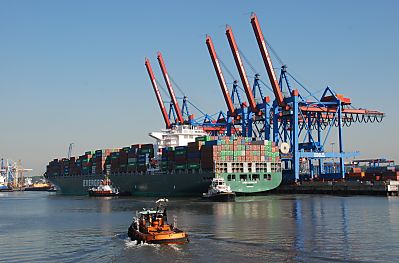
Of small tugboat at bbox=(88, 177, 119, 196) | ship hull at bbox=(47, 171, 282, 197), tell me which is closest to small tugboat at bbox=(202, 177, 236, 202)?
ship hull at bbox=(47, 171, 282, 197)

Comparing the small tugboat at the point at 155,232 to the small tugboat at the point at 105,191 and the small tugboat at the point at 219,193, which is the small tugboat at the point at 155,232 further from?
the small tugboat at the point at 105,191

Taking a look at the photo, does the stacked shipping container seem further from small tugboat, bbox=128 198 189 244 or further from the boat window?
small tugboat, bbox=128 198 189 244

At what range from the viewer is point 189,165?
102 meters

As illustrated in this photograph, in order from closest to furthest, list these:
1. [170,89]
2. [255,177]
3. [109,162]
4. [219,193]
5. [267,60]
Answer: [219,193] < [255,177] < [267,60] < [109,162] < [170,89]

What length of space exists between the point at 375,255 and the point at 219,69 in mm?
99055

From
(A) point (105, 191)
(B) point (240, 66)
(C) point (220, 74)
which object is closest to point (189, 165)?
(A) point (105, 191)

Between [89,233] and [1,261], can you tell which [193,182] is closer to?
[89,233]

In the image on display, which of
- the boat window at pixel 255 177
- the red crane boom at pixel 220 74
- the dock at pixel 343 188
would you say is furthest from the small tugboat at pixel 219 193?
the red crane boom at pixel 220 74

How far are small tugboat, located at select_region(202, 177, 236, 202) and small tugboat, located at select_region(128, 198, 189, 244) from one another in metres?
42.1

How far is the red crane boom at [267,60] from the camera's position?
107006mm

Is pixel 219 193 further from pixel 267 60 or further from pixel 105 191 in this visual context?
pixel 105 191

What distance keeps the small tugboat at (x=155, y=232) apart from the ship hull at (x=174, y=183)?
Answer: 54.4 m

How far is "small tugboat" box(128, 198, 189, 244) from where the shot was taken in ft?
118

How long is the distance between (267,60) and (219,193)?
3654 cm
